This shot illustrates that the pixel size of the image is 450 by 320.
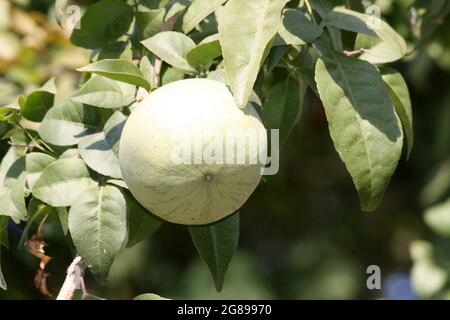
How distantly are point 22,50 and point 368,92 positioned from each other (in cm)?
129

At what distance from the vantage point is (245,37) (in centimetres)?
102

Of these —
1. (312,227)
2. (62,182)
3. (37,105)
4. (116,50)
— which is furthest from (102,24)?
(312,227)

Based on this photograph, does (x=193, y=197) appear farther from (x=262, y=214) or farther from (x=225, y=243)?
(x=262, y=214)

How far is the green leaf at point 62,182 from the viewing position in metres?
1.12

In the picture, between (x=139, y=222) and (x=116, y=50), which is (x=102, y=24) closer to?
(x=116, y=50)

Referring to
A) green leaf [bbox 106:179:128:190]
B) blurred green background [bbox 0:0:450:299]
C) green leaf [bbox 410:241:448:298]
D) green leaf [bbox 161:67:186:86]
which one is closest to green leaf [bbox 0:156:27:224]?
green leaf [bbox 106:179:128:190]

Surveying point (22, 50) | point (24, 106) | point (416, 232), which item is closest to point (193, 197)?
point (24, 106)

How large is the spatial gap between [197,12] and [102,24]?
0.57 feet

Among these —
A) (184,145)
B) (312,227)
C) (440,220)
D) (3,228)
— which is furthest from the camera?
(312,227)

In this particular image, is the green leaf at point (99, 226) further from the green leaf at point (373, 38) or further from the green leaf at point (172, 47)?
the green leaf at point (373, 38)

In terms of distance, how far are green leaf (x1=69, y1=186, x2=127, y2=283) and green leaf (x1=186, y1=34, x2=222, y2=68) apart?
0.18 meters

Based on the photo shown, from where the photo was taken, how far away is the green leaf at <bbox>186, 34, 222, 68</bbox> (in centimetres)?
108

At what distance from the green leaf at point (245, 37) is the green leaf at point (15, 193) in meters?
0.33

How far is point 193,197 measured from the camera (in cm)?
100
